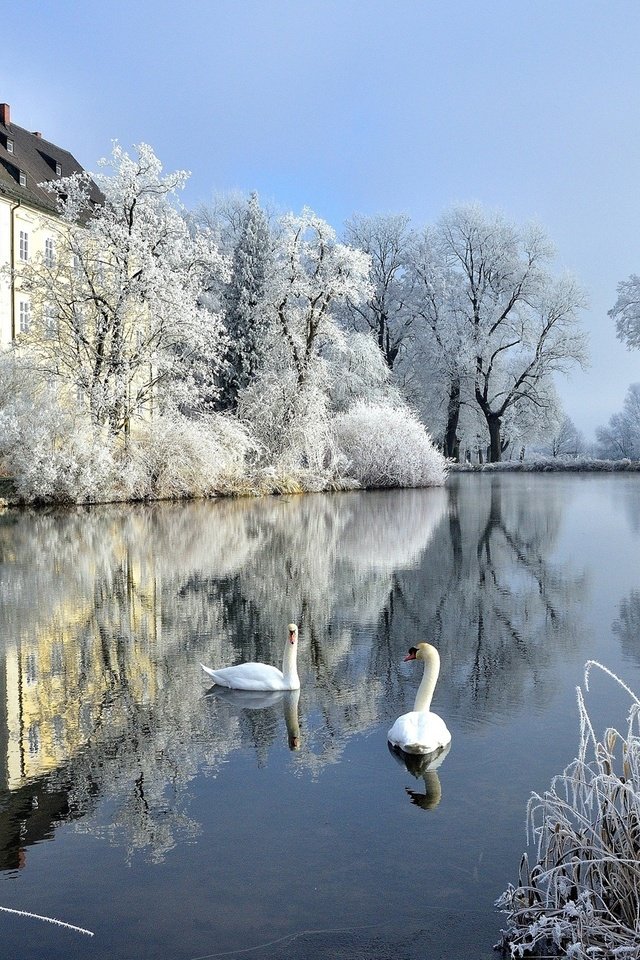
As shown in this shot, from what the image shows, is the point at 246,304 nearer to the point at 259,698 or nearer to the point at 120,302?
the point at 120,302

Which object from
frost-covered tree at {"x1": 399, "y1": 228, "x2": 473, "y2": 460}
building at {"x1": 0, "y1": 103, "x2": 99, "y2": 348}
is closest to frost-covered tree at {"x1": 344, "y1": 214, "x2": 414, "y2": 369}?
frost-covered tree at {"x1": 399, "y1": 228, "x2": 473, "y2": 460}

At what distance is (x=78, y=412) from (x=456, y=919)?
25930 millimetres

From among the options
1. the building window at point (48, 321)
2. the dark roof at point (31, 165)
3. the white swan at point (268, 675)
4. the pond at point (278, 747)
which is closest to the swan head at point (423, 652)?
the pond at point (278, 747)

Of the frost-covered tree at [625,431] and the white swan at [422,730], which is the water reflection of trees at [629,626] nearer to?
the white swan at [422,730]

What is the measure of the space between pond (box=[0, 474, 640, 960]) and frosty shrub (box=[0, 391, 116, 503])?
37.9ft

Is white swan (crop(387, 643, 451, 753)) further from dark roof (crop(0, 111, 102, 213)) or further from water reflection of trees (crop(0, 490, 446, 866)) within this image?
dark roof (crop(0, 111, 102, 213))

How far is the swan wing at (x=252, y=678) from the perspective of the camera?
7.82 m

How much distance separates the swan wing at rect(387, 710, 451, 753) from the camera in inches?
246

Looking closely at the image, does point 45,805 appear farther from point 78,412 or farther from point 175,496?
point 175,496

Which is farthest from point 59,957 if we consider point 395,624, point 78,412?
point 78,412

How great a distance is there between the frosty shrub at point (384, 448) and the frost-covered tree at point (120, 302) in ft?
31.1

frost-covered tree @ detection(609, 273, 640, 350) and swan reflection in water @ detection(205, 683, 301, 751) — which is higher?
frost-covered tree @ detection(609, 273, 640, 350)

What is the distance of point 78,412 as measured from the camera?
2836 cm

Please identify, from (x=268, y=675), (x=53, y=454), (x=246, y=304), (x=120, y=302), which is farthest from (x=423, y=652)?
(x=246, y=304)
